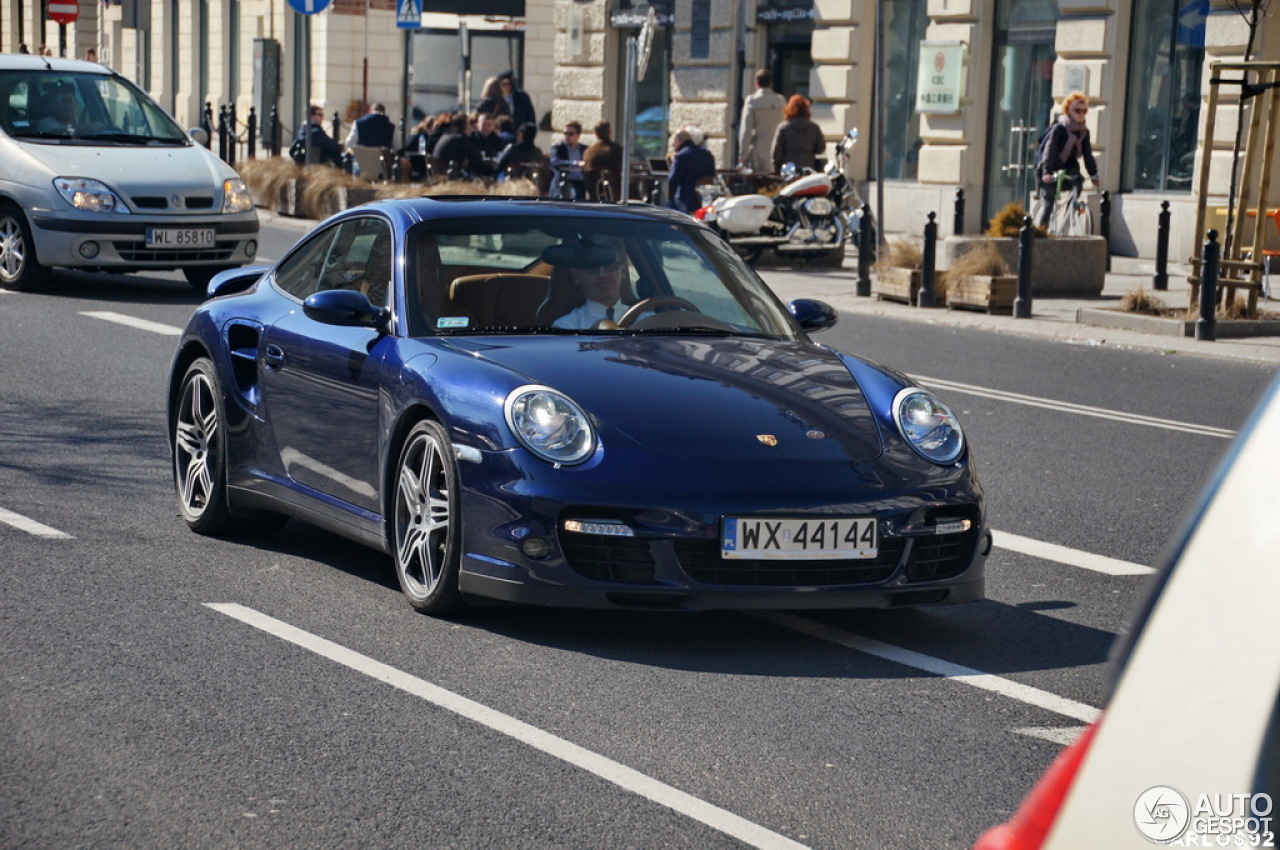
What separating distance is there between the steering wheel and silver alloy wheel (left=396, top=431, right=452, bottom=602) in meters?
0.99

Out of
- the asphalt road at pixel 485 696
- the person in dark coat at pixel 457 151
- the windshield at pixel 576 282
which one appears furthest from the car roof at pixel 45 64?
the windshield at pixel 576 282

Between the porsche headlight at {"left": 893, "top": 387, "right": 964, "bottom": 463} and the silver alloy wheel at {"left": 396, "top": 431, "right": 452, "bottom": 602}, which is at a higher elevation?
the porsche headlight at {"left": 893, "top": 387, "right": 964, "bottom": 463}

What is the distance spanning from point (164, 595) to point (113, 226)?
1034 cm

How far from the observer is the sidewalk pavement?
1630cm

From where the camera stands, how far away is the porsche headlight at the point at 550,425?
→ 591 cm

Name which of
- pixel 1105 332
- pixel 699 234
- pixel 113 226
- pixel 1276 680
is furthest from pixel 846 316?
pixel 1276 680

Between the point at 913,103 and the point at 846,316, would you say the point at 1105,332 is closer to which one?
the point at 846,316

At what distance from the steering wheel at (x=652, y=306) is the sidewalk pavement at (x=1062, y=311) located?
29.8 feet

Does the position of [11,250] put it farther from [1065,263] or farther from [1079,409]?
[1065,263]

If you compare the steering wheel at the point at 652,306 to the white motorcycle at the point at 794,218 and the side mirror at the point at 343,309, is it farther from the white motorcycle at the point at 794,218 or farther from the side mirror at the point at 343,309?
the white motorcycle at the point at 794,218

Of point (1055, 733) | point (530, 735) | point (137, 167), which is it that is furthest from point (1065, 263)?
point (530, 735)

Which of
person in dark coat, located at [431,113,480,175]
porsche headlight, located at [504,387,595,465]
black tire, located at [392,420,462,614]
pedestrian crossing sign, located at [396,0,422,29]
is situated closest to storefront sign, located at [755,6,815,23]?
person in dark coat, located at [431,113,480,175]

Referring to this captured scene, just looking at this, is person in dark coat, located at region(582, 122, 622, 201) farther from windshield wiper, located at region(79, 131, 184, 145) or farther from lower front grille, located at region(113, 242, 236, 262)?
lower front grille, located at region(113, 242, 236, 262)

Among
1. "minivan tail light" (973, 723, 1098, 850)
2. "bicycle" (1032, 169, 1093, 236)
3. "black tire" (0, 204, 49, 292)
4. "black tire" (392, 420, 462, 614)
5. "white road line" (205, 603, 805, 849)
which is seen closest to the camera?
"minivan tail light" (973, 723, 1098, 850)
